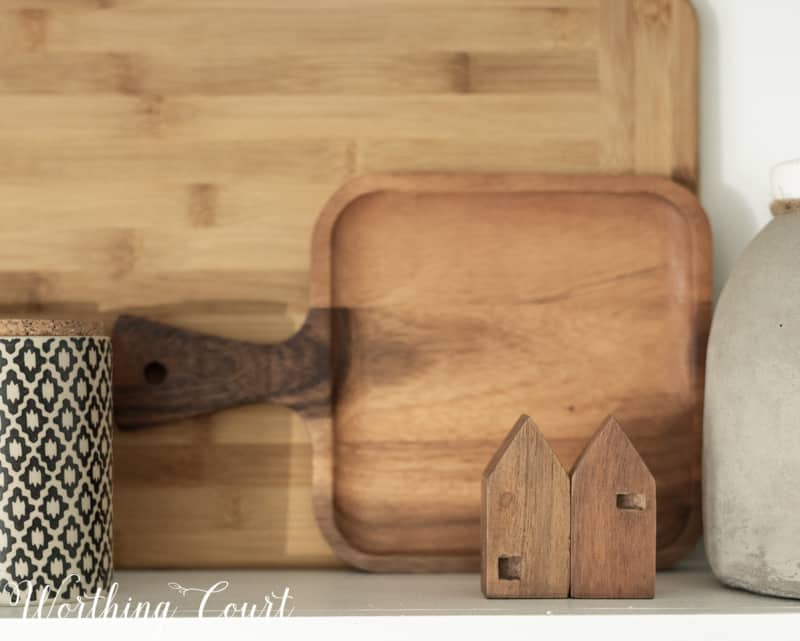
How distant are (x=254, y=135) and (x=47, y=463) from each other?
345 millimetres

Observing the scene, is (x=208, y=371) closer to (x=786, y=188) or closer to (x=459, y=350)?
(x=459, y=350)

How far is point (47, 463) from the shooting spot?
0.68 m

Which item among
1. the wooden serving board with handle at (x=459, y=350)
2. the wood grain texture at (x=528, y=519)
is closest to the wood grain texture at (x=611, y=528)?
the wood grain texture at (x=528, y=519)

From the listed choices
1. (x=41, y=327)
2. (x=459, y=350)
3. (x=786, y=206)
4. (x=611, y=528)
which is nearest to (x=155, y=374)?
(x=41, y=327)

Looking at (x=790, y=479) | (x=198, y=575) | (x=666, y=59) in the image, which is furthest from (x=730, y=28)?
(x=198, y=575)

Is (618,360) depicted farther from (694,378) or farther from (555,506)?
(555,506)

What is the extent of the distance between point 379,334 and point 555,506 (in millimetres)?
234

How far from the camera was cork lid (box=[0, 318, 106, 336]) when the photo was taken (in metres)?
0.68

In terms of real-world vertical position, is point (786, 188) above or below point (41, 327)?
above

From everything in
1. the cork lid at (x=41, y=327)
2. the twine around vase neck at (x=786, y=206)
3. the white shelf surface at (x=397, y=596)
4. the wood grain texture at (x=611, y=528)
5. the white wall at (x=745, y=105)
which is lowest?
the white shelf surface at (x=397, y=596)

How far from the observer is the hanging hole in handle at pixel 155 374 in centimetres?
83

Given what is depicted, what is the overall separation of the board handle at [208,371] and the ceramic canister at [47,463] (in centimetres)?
11

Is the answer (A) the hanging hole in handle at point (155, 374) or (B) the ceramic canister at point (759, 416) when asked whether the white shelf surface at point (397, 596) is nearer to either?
(B) the ceramic canister at point (759, 416)

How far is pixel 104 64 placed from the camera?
0.84 m
